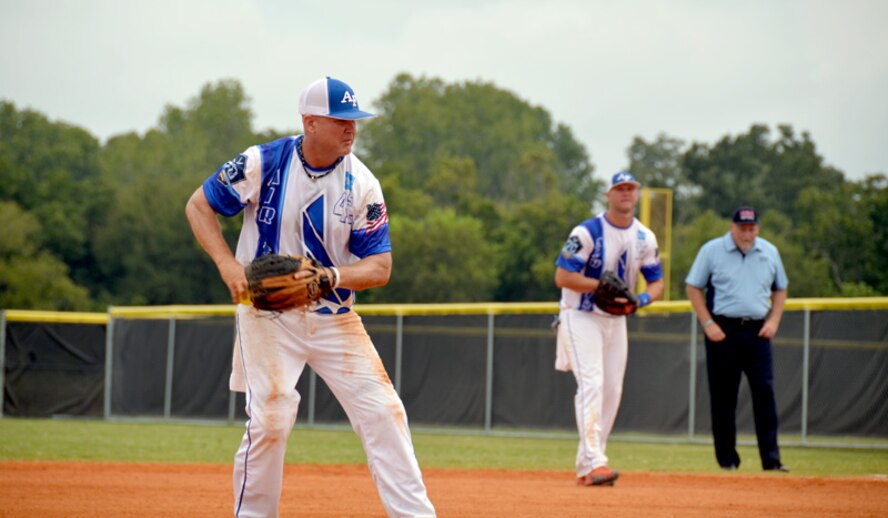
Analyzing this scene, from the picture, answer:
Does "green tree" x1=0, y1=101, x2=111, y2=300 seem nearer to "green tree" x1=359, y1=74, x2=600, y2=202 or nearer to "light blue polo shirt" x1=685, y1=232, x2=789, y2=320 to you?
"green tree" x1=359, y1=74, x2=600, y2=202

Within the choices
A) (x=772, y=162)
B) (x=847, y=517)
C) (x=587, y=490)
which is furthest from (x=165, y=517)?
(x=772, y=162)

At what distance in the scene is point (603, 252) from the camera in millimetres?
9930

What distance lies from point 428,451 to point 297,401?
30.8 ft

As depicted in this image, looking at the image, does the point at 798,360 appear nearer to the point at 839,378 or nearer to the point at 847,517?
the point at 839,378

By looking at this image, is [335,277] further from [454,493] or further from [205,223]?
[454,493]

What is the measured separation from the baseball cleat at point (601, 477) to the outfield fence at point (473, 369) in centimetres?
657

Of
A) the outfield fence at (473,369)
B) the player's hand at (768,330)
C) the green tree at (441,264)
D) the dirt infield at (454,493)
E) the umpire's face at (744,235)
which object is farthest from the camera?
the green tree at (441,264)

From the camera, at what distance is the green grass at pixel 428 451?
1226 centimetres

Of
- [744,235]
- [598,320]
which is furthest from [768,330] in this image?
[598,320]

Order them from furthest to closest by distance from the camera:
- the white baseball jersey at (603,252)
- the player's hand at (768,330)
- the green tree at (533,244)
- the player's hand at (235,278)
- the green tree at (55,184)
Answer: the green tree at (55,184) → the green tree at (533,244) → the player's hand at (768,330) → the white baseball jersey at (603,252) → the player's hand at (235,278)

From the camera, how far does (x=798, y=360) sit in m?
15.7

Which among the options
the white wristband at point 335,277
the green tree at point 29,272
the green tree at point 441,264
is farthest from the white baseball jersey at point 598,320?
the green tree at point 441,264

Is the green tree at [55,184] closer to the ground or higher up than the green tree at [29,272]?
higher up

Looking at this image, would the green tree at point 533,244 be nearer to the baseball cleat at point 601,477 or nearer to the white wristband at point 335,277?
the baseball cleat at point 601,477
